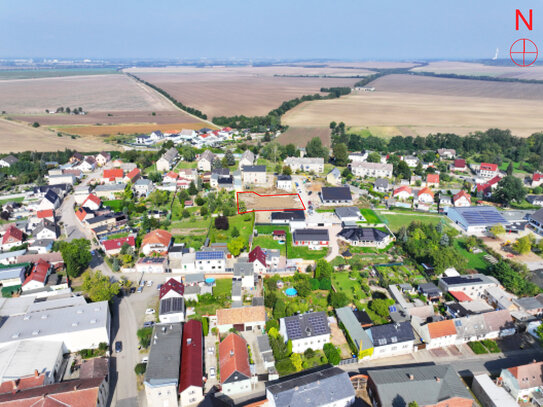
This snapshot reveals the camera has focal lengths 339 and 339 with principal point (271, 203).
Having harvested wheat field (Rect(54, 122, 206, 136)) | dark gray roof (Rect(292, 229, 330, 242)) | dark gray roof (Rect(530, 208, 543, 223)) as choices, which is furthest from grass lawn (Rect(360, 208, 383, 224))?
harvested wheat field (Rect(54, 122, 206, 136))

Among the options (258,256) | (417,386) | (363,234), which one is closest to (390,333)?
(417,386)

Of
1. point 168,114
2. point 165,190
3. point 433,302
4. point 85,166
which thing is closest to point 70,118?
point 168,114

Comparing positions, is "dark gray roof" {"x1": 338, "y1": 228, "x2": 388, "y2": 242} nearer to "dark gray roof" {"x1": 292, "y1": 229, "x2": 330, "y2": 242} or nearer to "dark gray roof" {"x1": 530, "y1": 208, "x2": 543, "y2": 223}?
"dark gray roof" {"x1": 292, "y1": 229, "x2": 330, "y2": 242}

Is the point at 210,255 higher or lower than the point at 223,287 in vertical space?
higher

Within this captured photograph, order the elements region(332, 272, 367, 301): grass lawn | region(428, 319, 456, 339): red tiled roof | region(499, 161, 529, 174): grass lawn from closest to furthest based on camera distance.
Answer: region(428, 319, 456, 339): red tiled roof < region(332, 272, 367, 301): grass lawn < region(499, 161, 529, 174): grass lawn

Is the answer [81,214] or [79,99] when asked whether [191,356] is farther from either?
[79,99]

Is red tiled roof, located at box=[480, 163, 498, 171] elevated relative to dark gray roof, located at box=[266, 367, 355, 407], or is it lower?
elevated
